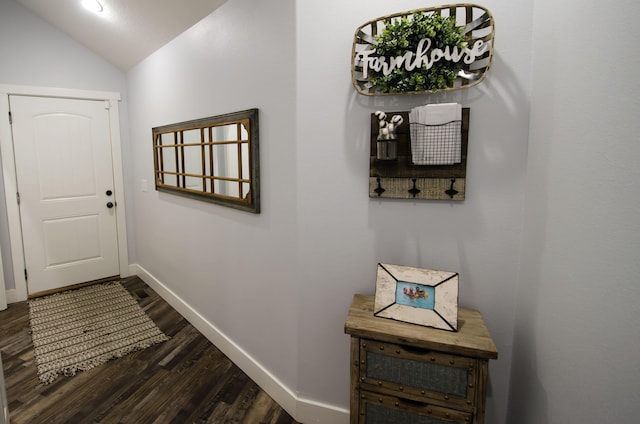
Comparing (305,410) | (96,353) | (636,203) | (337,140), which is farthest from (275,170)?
(96,353)

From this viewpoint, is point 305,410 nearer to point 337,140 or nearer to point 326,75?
point 337,140

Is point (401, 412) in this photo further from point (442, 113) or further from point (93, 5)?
point (93, 5)

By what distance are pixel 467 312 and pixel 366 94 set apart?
0.98 m

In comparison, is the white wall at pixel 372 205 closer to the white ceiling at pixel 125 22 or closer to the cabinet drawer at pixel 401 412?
the cabinet drawer at pixel 401 412

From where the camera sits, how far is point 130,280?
12.3 ft

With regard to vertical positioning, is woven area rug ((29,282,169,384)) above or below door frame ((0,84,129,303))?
below

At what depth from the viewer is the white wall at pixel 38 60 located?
2.94 metres

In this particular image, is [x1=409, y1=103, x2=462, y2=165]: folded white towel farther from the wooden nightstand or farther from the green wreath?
the wooden nightstand

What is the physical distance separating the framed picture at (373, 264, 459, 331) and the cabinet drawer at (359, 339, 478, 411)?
0.11 m

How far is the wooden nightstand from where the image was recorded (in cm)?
112

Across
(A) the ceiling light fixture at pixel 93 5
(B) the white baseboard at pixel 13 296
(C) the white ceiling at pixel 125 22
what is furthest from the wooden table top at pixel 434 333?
(B) the white baseboard at pixel 13 296

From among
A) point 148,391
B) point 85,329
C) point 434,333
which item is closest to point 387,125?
point 434,333

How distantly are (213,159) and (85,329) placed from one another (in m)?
1.80

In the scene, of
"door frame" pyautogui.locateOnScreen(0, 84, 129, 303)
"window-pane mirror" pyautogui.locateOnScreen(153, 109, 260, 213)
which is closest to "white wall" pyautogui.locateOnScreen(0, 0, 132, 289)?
"door frame" pyautogui.locateOnScreen(0, 84, 129, 303)
